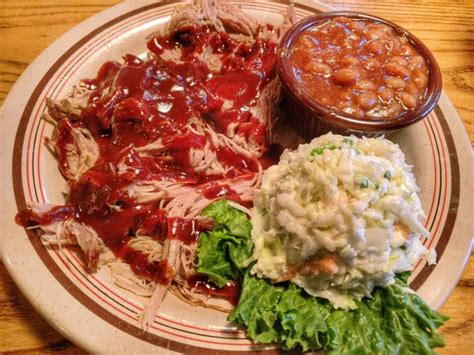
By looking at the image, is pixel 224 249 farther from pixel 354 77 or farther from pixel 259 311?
pixel 354 77

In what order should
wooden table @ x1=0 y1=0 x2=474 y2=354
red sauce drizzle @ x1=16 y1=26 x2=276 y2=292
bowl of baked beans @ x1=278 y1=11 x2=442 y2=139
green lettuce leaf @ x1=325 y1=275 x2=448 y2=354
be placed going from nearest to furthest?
green lettuce leaf @ x1=325 y1=275 x2=448 y2=354
wooden table @ x1=0 y1=0 x2=474 y2=354
red sauce drizzle @ x1=16 y1=26 x2=276 y2=292
bowl of baked beans @ x1=278 y1=11 x2=442 y2=139

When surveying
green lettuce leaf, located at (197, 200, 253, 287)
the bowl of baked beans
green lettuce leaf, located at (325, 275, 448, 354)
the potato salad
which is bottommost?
green lettuce leaf, located at (325, 275, 448, 354)

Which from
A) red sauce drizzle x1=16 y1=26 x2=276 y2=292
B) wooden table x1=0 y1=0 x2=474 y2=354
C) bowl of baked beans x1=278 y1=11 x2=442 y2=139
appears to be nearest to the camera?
wooden table x1=0 y1=0 x2=474 y2=354

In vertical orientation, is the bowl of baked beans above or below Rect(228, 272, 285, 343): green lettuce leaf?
above

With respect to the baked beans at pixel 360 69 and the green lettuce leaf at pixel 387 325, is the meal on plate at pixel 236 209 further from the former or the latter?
the baked beans at pixel 360 69

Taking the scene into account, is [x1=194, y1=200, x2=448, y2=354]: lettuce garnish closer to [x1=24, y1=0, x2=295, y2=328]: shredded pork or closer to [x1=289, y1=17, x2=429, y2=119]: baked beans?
[x1=24, y1=0, x2=295, y2=328]: shredded pork

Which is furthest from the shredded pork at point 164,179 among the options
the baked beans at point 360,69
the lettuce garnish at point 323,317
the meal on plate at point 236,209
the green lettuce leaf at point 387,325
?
the green lettuce leaf at point 387,325

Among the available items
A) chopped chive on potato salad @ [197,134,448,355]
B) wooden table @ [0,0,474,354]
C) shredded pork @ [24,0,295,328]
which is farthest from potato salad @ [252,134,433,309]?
wooden table @ [0,0,474,354]
